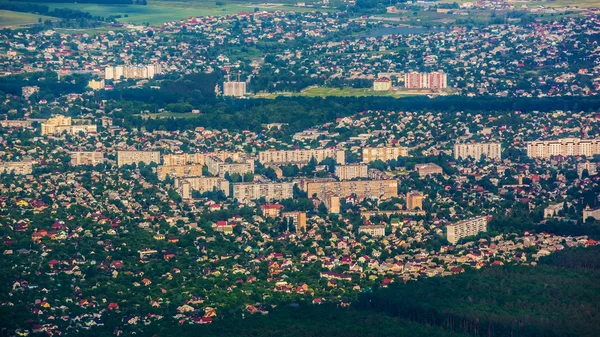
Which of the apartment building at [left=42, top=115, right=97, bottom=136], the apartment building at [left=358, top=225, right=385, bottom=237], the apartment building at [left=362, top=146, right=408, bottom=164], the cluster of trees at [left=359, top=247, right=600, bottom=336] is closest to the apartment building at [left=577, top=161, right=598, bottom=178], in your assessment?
the apartment building at [left=362, top=146, right=408, bottom=164]

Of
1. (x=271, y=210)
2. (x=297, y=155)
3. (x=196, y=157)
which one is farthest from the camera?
(x=297, y=155)

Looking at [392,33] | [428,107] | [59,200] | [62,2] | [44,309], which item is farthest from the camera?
[62,2]

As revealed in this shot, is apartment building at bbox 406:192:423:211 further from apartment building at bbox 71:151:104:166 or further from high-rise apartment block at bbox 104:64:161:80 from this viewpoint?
high-rise apartment block at bbox 104:64:161:80

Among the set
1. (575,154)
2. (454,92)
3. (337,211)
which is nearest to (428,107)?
(454,92)

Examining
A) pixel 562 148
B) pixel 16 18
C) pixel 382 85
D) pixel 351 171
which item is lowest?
pixel 351 171

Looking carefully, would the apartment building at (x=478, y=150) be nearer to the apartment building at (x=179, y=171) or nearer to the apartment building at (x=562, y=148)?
the apartment building at (x=562, y=148)

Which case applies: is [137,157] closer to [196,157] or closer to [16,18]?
[196,157]

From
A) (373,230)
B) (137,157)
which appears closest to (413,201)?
(373,230)

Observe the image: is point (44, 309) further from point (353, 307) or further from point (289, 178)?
point (289, 178)
